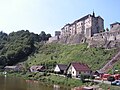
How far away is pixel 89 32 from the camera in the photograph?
107000 millimetres

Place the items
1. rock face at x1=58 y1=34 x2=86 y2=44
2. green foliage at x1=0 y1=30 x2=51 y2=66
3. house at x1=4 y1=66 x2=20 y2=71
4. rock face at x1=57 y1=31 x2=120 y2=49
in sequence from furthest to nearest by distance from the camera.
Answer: green foliage at x1=0 y1=30 x2=51 y2=66 < rock face at x1=58 y1=34 x2=86 y2=44 < house at x1=4 y1=66 x2=20 y2=71 < rock face at x1=57 y1=31 x2=120 y2=49

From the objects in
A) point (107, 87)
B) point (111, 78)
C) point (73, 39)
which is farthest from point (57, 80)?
point (73, 39)

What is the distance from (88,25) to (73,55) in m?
21.1

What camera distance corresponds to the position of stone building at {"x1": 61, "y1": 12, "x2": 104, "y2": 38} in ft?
354

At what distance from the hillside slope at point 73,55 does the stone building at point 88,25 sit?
7668mm

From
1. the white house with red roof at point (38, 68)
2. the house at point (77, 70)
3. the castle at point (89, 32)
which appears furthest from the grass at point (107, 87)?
the white house with red roof at point (38, 68)

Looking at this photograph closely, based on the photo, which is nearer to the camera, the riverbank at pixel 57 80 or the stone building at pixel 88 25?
the riverbank at pixel 57 80

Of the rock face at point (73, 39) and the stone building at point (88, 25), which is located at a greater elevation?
the stone building at point (88, 25)

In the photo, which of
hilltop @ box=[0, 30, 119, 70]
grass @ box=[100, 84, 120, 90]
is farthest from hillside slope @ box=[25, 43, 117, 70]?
grass @ box=[100, 84, 120, 90]

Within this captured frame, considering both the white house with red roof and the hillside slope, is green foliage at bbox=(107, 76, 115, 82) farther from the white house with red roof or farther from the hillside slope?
the white house with red roof

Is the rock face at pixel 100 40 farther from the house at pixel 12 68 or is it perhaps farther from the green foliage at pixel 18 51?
Result: the house at pixel 12 68

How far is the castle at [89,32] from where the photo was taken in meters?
94.4

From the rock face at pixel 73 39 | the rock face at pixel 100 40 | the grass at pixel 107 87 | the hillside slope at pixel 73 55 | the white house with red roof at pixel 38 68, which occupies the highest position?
the rock face at pixel 73 39

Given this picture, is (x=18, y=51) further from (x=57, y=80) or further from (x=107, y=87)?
(x=107, y=87)
